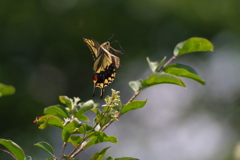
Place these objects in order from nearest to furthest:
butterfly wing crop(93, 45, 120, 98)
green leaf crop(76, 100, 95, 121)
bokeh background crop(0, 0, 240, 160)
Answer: green leaf crop(76, 100, 95, 121) → butterfly wing crop(93, 45, 120, 98) → bokeh background crop(0, 0, 240, 160)

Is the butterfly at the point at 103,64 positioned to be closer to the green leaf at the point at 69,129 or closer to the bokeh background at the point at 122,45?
the green leaf at the point at 69,129

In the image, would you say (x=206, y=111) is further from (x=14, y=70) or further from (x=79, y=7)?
(x=14, y=70)

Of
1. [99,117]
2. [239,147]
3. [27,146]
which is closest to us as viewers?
[99,117]

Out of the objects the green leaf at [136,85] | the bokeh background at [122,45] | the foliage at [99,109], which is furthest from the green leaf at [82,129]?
the bokeh background at [122,45]

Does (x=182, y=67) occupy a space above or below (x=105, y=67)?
below

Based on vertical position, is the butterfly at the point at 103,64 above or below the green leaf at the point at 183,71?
above

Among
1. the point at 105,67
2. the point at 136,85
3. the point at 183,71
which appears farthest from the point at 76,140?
the point at 105,67

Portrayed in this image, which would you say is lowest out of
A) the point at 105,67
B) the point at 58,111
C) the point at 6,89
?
the point at 6,89

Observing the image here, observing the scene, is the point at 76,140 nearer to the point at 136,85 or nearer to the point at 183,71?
the point at 136,85

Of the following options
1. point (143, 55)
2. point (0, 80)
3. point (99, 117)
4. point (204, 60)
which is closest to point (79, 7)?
point (143, 55)

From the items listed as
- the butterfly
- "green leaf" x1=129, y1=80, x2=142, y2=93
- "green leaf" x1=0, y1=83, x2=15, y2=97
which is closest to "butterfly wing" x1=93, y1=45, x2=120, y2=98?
the butterfly

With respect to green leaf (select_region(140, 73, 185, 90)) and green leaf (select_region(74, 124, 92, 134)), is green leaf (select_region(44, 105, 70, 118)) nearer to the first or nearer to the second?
green leaf (select_region(74, 124, 92, 134))
